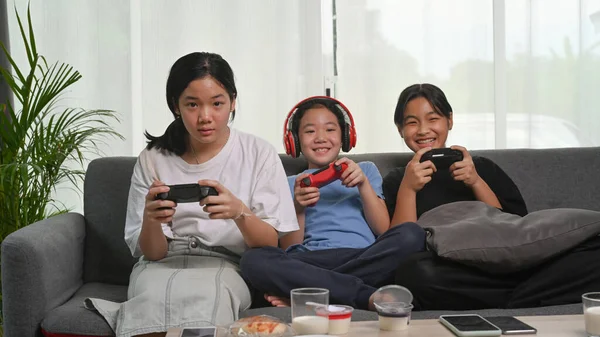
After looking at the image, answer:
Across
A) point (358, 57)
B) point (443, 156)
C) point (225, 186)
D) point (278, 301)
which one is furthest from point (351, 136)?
point (358, 57)

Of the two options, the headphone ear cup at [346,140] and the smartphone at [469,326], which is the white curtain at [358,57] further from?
the smartphone at [469,326]

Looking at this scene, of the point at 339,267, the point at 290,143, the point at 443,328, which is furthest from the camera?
the point at 290,143

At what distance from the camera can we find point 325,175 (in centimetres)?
224

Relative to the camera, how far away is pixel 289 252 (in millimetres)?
2230

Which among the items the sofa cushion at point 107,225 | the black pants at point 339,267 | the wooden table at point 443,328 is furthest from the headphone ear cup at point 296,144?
the wooden table at point 443,328

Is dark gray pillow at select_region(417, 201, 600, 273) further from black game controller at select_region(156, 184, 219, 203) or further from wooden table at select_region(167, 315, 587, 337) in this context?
black game controller at select_region(156, 184, 219, 203)

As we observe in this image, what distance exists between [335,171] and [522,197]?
0.67 meters

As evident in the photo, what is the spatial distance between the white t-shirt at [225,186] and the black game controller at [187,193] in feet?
0.87

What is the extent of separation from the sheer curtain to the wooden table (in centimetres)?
241

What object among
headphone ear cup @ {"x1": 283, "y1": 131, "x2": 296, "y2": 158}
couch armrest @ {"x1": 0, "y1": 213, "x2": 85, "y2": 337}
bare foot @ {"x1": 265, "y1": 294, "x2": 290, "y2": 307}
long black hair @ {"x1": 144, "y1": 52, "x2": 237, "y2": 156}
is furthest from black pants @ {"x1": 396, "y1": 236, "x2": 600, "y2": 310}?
couch armrest @ {"x1": 0, "y1": 213, "x2": 85, "y2": 337}

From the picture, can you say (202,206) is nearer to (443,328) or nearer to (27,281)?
(27,281)

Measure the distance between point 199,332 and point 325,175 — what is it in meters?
0.93

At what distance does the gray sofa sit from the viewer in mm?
1941

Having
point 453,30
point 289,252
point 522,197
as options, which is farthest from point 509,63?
point 289,252
